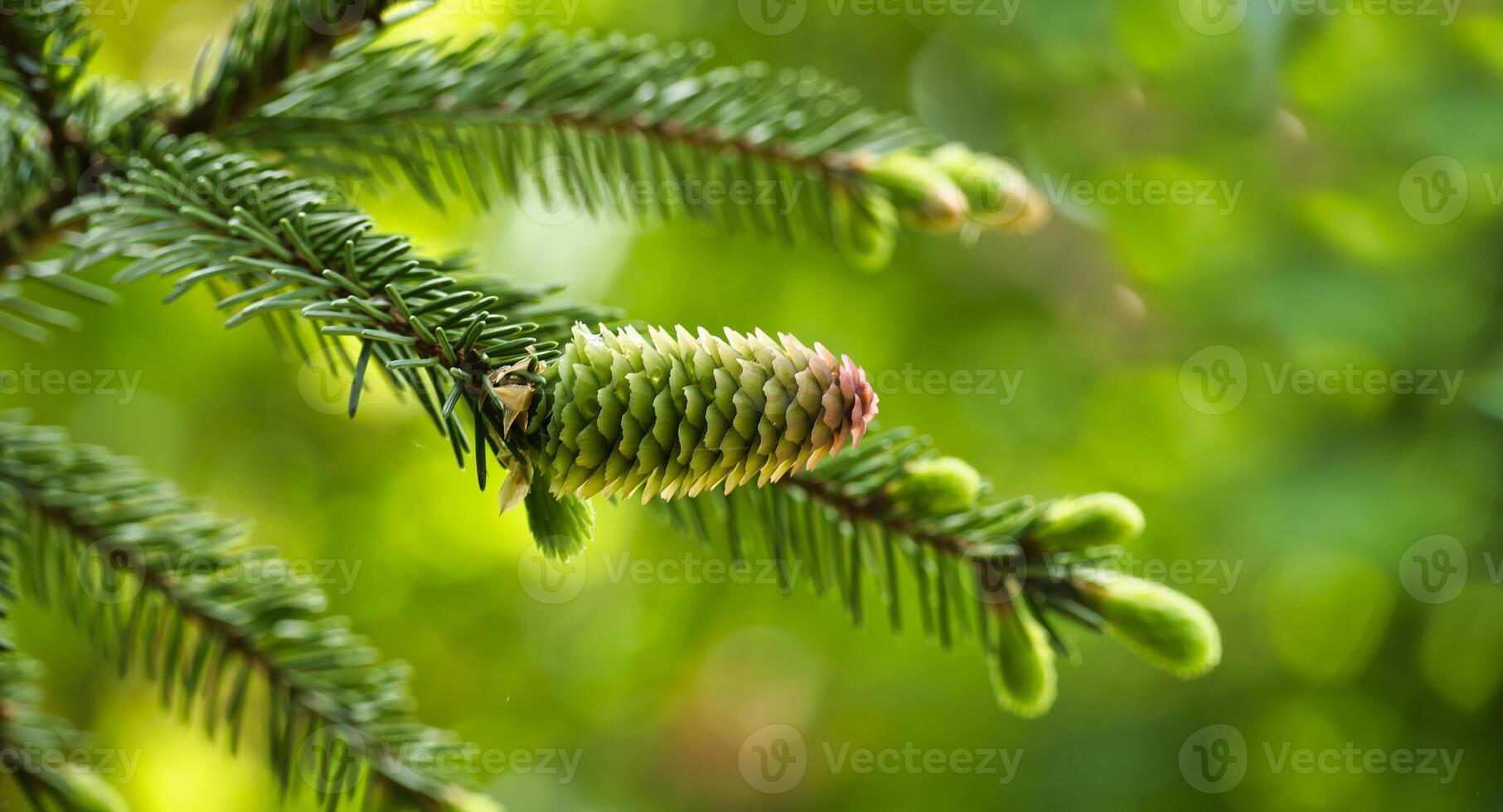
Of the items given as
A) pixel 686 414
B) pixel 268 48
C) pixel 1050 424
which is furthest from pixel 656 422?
pixel 1050 424

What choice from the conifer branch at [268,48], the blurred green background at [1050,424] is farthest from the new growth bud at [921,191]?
the blurred green background at [1050,424]

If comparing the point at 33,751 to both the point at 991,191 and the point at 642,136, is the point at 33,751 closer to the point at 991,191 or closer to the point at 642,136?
the point at 642,136

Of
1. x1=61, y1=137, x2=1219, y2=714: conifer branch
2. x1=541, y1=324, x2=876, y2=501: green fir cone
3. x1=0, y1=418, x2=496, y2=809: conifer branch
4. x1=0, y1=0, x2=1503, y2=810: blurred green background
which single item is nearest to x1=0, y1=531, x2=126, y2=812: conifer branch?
x1=0, y1=418, x2=496, y2=809: conifer branch

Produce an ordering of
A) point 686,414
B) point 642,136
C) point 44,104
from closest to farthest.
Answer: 1. point 686,414
2. point 44,104
3. point 642,136

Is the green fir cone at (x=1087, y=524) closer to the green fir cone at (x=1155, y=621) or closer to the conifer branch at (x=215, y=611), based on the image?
the green fir cone at (x=1155, y=621)

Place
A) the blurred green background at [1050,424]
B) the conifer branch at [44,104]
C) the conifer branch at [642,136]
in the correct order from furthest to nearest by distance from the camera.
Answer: the blurred green background at [1050,424]
the conifer branch at [642,136]
the conifer branch at [44,104]

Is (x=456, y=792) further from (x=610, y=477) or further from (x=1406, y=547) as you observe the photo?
(x=1406, y=547)
